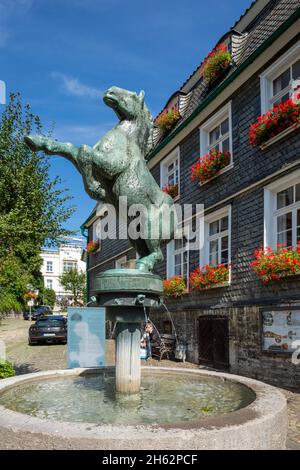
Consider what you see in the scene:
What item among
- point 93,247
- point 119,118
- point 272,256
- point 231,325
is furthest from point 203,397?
point 93,247

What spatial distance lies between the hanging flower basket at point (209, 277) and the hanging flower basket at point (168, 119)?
5.63m

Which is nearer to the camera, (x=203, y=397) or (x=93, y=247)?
(x=203, y=397)

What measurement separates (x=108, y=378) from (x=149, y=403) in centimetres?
141

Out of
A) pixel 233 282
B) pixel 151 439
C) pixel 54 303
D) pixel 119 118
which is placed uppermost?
pixel 119 118

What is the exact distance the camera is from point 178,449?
104 inches

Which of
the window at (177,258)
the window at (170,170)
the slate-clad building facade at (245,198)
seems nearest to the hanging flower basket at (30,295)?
the window at (170,170)

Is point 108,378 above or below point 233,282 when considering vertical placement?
below

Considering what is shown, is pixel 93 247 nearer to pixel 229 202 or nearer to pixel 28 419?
pixel 229 202

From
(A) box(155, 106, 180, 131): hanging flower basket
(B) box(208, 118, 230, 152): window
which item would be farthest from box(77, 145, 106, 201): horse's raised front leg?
(A) box(155, 106, 180, 131): hanging flower basket

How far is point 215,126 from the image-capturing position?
12602 mm

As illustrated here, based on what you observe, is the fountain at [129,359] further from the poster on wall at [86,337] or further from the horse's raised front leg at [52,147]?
the poster on wall at [86,337]

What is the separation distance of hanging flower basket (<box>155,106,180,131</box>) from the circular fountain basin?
1095 cm

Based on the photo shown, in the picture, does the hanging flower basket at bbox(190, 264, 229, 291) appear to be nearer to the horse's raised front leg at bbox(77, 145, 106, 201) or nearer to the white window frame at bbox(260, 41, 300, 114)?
the white window frame at bbox(260, 41, 300, 114)

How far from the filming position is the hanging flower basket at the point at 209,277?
11.1 metres
